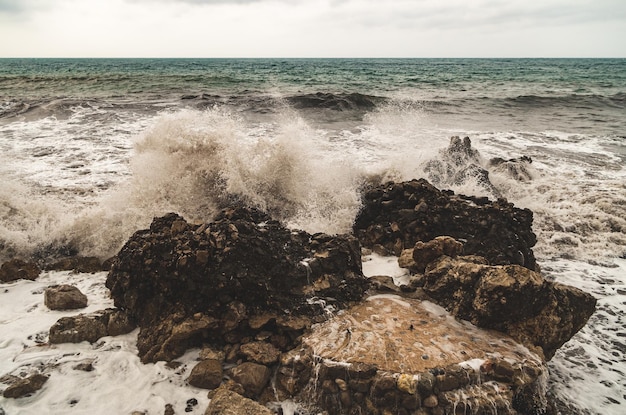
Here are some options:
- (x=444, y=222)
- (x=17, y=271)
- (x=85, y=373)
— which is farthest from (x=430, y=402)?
(x=17, y=271)

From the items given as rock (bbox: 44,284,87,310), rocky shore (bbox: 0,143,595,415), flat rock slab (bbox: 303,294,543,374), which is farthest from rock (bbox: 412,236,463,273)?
rock (bbox: 44,284,87,310)

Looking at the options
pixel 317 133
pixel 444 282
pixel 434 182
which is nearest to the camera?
pixel 444 282

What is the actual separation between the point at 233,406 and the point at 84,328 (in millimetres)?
1592

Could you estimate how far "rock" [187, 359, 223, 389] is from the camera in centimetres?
287

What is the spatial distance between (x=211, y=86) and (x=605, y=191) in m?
Result: 22.2

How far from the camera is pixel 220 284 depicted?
3342 mm

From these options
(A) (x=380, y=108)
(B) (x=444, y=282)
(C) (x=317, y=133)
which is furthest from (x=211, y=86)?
(B) (x=444, y=282)

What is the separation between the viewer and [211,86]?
2497cm

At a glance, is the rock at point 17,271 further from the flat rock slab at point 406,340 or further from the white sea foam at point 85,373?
the flat rock slab at point 406,340

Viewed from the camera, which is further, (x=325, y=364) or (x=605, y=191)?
(x=605, y=191)

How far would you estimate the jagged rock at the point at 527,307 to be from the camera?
317 centimetres

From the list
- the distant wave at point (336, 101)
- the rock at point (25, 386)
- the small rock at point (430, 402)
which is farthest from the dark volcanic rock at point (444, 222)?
the distant wave at point (336, 101)

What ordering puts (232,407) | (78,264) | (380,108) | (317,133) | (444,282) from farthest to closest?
(380,108) < (317,133) < (78,264) < (444,282) < (232,407)

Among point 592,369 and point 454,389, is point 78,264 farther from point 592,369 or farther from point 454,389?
point 592,369
